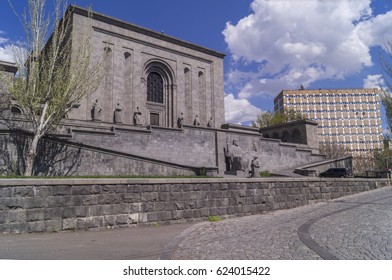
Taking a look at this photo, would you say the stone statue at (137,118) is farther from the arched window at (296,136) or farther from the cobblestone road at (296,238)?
the cobblestone road at (296,238)

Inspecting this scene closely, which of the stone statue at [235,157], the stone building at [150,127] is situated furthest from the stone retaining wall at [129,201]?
the stone statue at [235,157]

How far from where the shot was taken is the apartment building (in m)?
98.6

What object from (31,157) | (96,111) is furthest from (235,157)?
(31,157)

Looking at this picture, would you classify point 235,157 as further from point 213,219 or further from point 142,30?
point 142,30

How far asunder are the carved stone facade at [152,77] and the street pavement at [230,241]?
61.7 ft

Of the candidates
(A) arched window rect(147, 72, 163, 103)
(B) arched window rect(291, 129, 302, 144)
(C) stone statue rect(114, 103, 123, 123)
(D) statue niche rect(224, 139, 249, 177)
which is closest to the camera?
(D) statue niche rect(224, 139, 249, 177)

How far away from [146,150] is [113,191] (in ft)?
40.7

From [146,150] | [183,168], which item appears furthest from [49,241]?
[146,150]

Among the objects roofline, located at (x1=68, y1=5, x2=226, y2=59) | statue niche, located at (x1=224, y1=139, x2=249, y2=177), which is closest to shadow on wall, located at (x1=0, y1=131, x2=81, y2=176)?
statue niche, located at (x1=224, y1=139, x2=249, y2=177)

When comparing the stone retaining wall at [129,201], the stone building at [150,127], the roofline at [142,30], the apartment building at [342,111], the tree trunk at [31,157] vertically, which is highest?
the apartment building at [342,111]

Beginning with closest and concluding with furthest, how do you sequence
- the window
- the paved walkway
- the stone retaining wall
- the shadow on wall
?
the paved walkway
the stone retaining wall
the shadow on wall
the window

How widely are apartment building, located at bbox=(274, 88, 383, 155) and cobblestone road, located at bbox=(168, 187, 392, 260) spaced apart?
93.6 metres

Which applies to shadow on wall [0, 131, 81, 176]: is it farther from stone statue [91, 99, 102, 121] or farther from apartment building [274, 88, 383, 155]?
apartment building [274, 88, 383, 155]

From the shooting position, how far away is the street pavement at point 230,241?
549 centimetres
